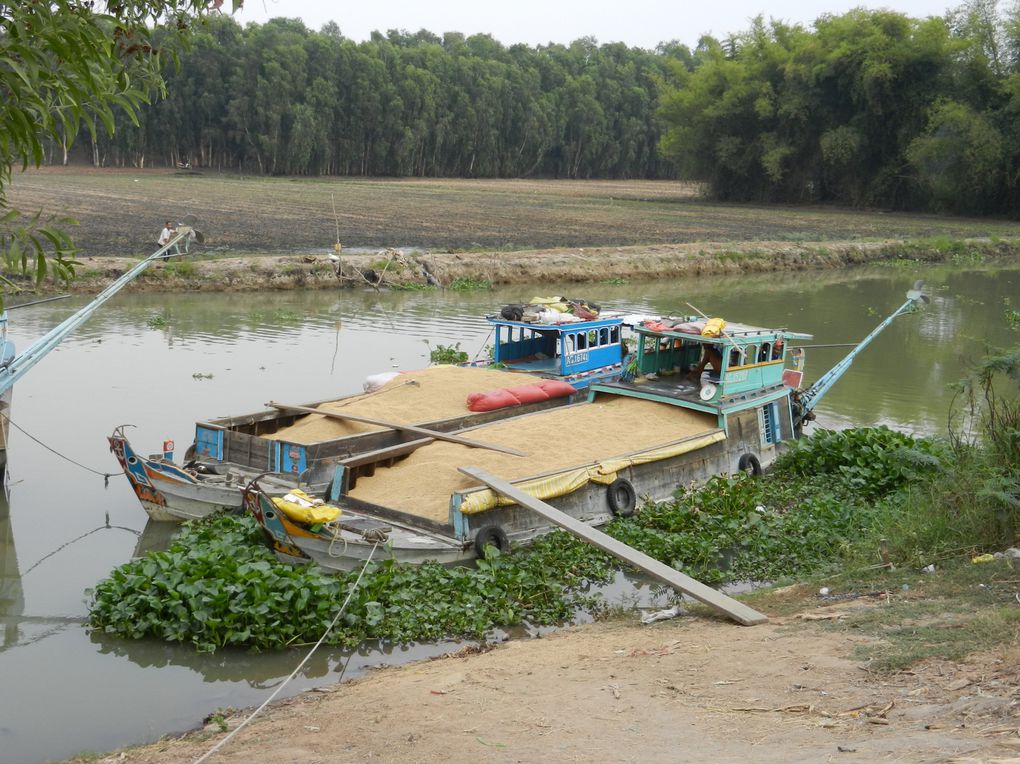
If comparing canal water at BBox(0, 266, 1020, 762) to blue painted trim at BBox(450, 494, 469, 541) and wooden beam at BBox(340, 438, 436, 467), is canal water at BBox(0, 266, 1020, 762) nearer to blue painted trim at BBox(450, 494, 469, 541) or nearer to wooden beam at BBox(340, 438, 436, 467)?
blue painted trim at BBox(450, 494, 469, 541)

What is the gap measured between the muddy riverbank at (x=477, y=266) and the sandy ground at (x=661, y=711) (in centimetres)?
1958

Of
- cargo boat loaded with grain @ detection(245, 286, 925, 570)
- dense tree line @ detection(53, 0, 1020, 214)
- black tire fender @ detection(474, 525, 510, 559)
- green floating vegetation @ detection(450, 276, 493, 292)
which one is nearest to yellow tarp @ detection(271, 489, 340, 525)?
cargo boat loaded with grain @ detection(245, 286, 925, 570)

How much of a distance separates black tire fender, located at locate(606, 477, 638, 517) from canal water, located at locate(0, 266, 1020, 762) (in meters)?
1.99

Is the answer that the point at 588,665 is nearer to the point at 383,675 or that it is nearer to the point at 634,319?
the point at 383,675

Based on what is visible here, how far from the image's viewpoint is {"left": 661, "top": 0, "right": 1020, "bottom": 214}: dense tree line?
57.5 metres

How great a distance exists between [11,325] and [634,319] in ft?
44.8

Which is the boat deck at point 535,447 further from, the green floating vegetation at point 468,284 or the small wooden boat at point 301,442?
the green floating vegetation at point 468,284

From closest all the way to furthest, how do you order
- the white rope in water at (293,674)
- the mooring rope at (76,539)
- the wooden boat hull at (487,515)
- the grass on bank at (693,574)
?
the white rope in water at (293,674), the grass on bank at (693,574), the wooden boat hull at (487,515), the mooring rope at (76,539)

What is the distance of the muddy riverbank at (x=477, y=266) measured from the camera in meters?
29.3

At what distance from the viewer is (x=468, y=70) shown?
94688 mm

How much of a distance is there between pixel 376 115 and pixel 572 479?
79.5 metres

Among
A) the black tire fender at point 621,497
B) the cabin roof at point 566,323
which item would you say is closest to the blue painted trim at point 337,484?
the black tire fender at point 621,497

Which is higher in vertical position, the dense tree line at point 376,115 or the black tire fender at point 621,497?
the dense tree line at point 376,115

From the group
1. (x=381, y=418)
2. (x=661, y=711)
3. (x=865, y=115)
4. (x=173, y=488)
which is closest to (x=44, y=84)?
(x=661, y=711)
